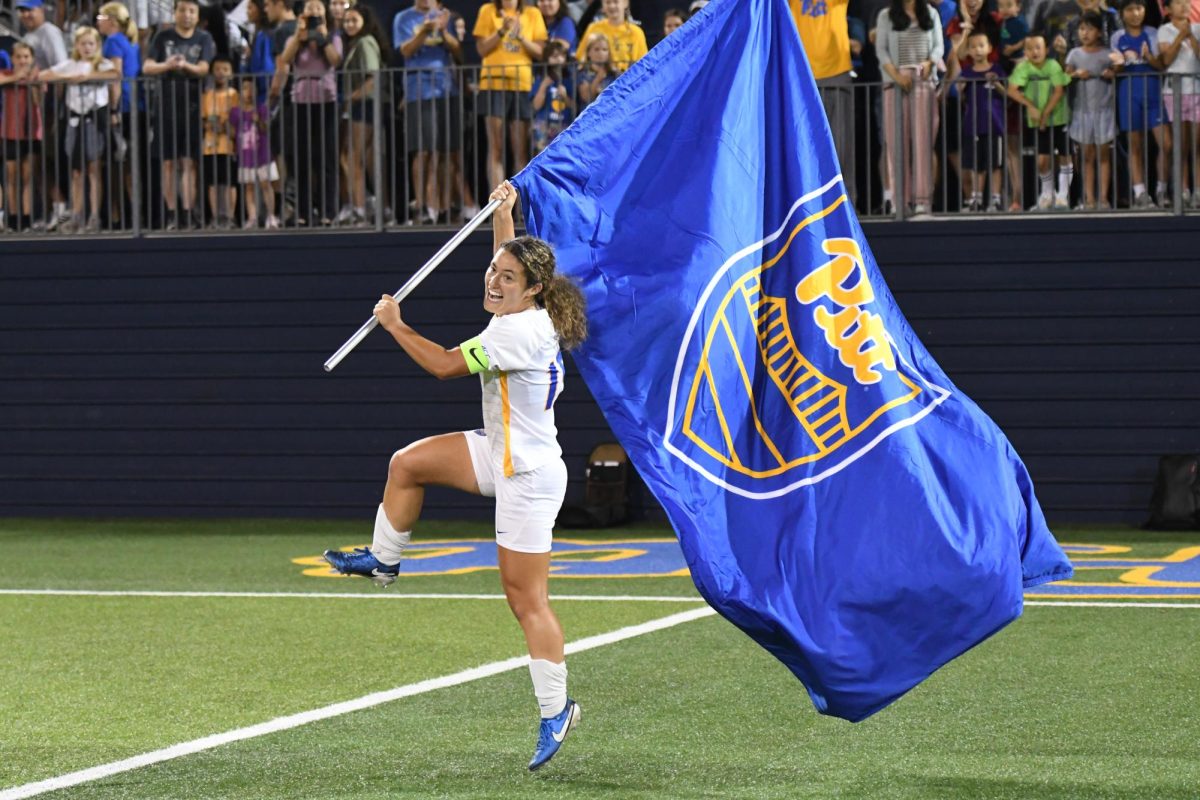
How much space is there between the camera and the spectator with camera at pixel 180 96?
16125mm

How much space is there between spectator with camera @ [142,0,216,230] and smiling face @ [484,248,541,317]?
1001 cm

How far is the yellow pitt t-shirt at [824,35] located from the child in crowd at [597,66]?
1459 millimetres

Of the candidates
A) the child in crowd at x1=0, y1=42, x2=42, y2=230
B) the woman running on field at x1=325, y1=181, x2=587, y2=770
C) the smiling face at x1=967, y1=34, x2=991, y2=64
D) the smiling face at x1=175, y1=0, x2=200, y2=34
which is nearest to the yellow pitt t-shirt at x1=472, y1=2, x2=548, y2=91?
the smiling face at x1=175, y1=0, x2=200, y2=34

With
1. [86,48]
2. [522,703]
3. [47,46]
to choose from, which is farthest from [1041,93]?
[47,46]

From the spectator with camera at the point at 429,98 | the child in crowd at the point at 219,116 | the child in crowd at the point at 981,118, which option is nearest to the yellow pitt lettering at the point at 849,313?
the child in crowd at the point at 981,118

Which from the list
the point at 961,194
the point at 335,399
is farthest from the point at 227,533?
the point at 961,194

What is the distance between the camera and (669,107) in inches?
280

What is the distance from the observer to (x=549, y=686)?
6566 mm

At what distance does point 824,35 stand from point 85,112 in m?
6.27

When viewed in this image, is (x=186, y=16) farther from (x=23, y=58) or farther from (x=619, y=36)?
(x=619, y=36)

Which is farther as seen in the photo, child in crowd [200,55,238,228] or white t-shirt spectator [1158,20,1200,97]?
child in crowd [200,55,238,228]

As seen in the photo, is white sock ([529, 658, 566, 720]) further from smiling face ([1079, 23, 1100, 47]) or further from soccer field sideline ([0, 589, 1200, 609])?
smiling face ([1079, 23, 1100, 47])

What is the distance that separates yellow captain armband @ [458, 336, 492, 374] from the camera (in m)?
6.45

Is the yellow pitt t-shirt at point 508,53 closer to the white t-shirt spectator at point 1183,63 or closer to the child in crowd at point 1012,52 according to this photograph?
the child in crowd at point 1012,52
